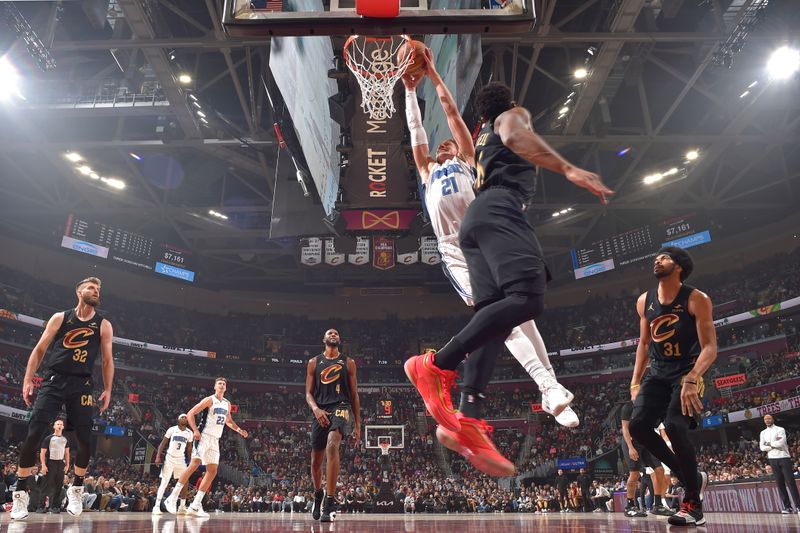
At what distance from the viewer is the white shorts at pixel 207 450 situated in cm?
907

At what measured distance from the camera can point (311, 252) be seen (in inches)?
785

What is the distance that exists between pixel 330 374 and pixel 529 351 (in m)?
3.53

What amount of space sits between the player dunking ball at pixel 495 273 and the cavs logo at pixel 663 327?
1851mm

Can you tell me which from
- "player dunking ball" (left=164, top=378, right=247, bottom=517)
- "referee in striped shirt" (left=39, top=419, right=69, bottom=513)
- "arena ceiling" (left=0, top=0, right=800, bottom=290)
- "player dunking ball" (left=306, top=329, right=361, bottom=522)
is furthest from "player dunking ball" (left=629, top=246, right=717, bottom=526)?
"arena ceiling" (left=0, top=0, right=800, bottom=290)

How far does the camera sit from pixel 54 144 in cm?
1902

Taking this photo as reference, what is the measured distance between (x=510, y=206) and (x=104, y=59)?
19124 mm

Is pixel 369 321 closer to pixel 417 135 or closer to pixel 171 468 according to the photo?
pixel 171 468

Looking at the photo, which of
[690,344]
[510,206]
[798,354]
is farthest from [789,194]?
[510,206]

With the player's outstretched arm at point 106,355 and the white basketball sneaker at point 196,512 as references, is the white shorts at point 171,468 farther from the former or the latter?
the player's outstretched arm at point 106,355

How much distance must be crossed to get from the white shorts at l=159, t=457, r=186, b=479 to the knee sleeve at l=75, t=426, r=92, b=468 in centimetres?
519

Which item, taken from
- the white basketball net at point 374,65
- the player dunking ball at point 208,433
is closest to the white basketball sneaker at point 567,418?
the white basketball net at point 374,65

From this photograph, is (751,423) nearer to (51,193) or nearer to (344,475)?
(344,475)

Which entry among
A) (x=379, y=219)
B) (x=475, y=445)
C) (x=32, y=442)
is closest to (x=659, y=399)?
(x=475, y=445)

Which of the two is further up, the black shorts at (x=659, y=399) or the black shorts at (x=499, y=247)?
the black shorts at (x=499, y=247)
